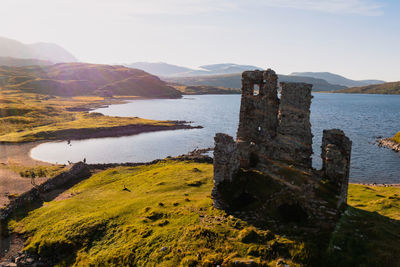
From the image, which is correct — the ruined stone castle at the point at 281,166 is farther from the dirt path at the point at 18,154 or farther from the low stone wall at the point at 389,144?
the low stone wall at the point at 389,144

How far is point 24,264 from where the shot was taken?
2777 centimetres

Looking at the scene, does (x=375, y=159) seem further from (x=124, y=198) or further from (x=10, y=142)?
(x=10, y=142)

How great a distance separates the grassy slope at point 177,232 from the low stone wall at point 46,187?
11.6 ft

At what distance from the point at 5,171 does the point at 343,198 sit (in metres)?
68.4

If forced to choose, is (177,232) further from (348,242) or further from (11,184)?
(11,184)

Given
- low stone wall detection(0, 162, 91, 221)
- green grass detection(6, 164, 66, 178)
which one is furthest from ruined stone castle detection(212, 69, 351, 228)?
green grass detection(6, 164, 66, 178)

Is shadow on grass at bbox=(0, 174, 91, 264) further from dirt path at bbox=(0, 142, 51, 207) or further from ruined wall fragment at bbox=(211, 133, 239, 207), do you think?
ruined wall fragment at bbox=(211, 133, 239, 207)

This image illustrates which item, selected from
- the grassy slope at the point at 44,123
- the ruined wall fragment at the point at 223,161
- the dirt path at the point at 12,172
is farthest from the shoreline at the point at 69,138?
the ruined wall fragment at the point at 223,161

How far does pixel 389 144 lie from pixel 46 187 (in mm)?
107934

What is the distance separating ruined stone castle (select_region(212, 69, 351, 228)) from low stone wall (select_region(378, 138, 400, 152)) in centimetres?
8173

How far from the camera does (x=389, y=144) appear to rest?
9988 centimetres

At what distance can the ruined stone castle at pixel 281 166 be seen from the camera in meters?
24.0

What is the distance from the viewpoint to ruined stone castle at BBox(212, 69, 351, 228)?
24.0m

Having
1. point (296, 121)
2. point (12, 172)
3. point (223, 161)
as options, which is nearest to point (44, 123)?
point (12, 172)
